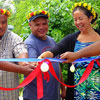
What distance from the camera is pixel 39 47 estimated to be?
3.48 metres

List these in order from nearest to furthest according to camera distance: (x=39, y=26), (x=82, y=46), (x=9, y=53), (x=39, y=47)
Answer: (x=9, y=53)
(x=82, y=46)
(x=39, y=47)
(x=39, y=26)

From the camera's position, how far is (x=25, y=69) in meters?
2.91

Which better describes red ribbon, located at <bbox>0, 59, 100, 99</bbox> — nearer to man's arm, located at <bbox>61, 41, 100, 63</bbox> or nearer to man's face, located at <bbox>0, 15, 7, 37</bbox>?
man's arm, located at <bbox>61, 41, 100, 63</bbox>

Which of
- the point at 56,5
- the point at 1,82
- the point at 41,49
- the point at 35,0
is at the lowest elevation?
the point at 1,82

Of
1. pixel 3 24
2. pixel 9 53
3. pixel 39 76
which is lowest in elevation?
pixel 39 76

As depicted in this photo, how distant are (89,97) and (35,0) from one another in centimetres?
940

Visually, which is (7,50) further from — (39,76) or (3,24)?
(39,76)

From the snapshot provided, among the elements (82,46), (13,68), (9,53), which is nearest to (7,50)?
(9,53)

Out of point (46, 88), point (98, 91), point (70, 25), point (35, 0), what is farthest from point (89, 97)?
point (35, 0)

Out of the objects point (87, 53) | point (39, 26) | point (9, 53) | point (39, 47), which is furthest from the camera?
point (39, 26)

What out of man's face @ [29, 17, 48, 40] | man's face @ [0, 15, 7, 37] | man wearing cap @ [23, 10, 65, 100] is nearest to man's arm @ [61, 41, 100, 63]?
man wearing cap @ [23, 10, 65, 100]

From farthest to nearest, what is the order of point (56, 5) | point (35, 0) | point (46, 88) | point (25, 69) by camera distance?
1. point (35, 0)
2. point (56, 5)
3. point (46, 88)
4. point (25, 69)

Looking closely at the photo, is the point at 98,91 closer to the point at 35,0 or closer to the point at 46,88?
the point at 46,88

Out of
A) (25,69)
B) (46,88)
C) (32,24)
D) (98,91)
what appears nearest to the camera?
(25,69)
